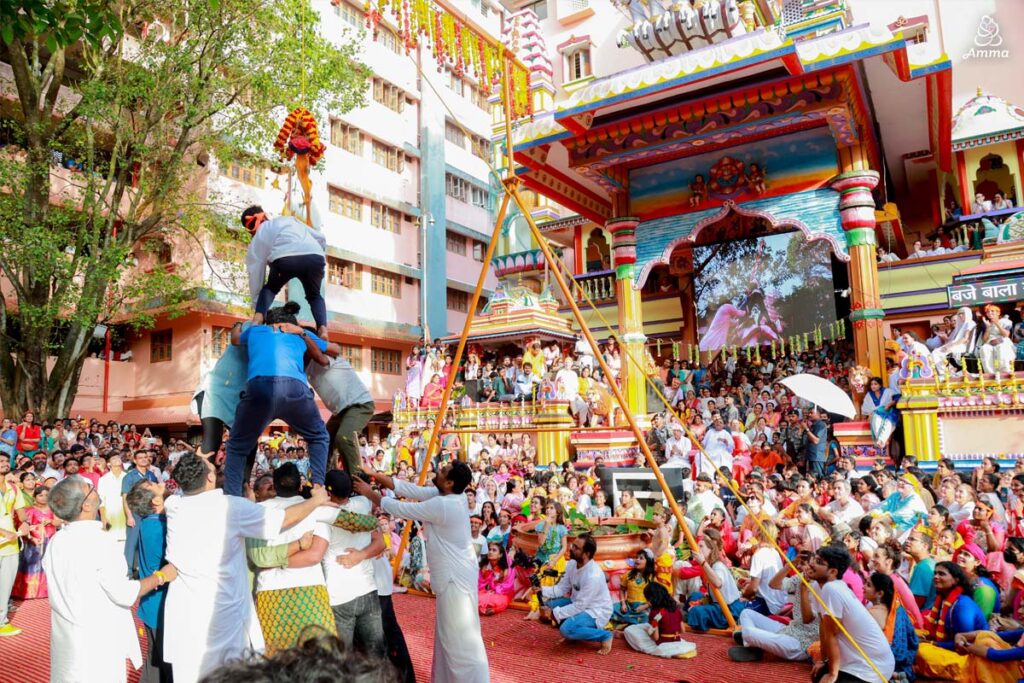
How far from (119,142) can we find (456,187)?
15.6 meters

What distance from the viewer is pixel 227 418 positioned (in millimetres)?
4391

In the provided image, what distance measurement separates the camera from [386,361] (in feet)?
80.3

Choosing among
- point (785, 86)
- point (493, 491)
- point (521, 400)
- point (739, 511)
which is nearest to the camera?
→ point (739, 511)

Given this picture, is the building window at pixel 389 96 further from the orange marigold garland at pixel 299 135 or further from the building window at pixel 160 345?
the orange marigold garland at pixel 299 135

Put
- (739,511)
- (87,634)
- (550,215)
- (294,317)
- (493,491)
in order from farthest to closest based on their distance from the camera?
1. (550,215)
2. (493,491)
3. (739,511)
4. (294,317)
5. (87,634)

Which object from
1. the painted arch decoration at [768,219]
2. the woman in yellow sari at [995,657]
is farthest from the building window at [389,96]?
the woman in yellow sari at [995,657]

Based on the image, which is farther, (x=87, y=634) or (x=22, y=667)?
(x=22, y=667)

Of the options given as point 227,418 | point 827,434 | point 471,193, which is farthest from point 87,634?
point 471,193

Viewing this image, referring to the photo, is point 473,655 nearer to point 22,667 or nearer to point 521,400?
point 22,667

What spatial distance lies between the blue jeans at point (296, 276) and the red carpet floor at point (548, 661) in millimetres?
2982

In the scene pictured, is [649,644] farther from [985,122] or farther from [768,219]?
[985,122]

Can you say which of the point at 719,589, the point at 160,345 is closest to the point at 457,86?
the point at 160,345

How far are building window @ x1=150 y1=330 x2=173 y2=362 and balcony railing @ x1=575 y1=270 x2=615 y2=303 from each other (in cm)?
1087

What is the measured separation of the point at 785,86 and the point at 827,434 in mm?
5569
